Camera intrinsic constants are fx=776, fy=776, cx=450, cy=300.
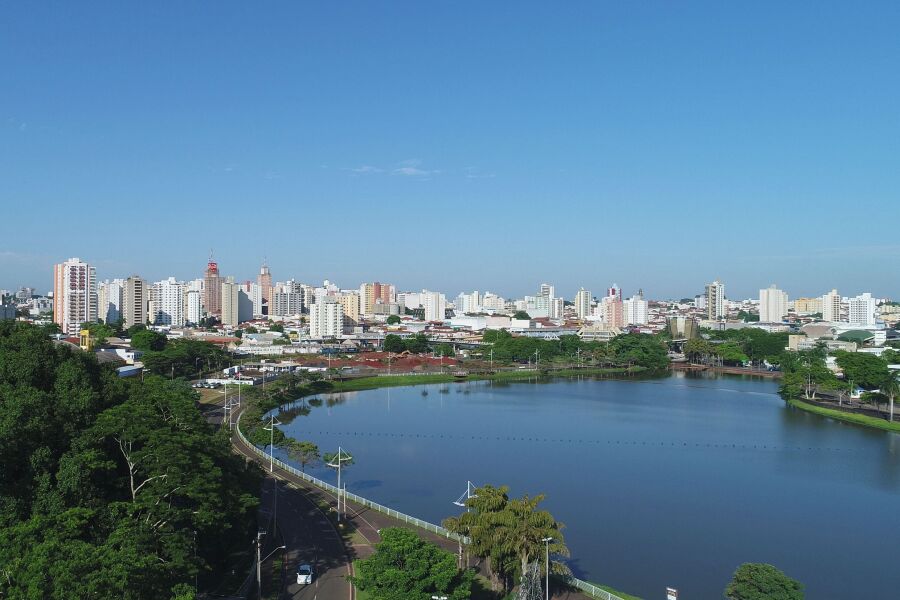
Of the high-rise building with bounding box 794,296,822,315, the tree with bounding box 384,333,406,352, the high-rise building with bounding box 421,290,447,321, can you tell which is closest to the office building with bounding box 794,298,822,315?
the high-rise building with bounding box 794,296,822,315

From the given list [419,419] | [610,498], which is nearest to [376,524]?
[610,498]

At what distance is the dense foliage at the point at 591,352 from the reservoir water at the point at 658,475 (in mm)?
7717

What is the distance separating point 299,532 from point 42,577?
10.8 feet

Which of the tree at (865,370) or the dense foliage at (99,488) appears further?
the tree at (865,370)

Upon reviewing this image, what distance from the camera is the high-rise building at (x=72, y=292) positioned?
104 feet

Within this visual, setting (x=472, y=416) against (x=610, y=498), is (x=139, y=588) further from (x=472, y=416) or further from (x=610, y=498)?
(x=472, y=416)

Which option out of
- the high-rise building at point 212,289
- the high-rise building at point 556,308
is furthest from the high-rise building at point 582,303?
the high-rise building at point 212,289

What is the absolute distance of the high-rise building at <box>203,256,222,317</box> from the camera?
49297 mm

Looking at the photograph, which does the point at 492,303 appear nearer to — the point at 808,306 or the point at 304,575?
the point at 808,306

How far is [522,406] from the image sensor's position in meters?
16.9

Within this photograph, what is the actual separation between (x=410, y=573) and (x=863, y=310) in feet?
156

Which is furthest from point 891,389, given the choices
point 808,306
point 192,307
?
point 808,306

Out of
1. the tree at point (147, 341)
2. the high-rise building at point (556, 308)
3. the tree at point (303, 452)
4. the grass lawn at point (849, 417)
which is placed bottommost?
the grass lawn at point (849, 417)

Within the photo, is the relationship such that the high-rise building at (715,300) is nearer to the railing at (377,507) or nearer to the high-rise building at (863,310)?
the high-rise building at (863,310)
